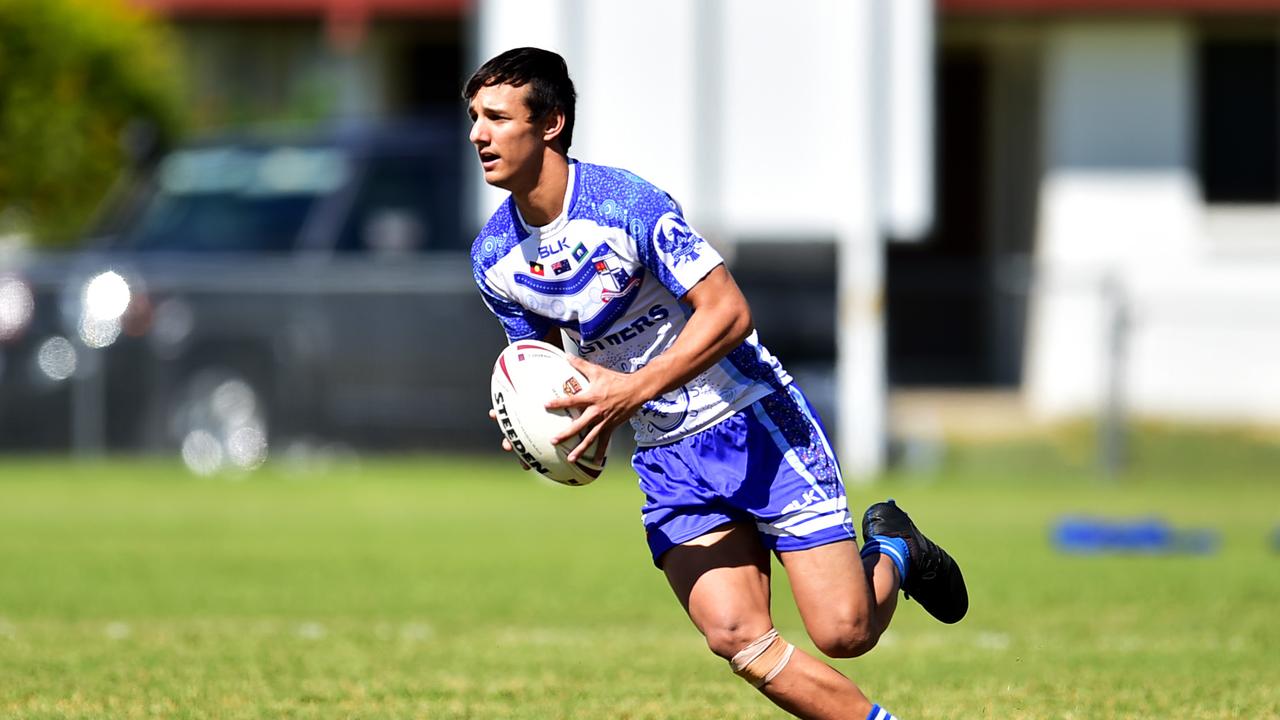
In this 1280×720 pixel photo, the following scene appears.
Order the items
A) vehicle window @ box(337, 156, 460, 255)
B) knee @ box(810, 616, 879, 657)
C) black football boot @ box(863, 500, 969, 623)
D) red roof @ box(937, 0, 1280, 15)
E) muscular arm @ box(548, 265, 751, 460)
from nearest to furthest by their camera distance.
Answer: muscular arm @ box(548, 265, 751, 460) → knee @ box(810, 616, 879, 657) → black football boot @ box(863, 500, 969, 623) → vehicle window @ box(337, 156, 460, 255) → red roof @ box(937, 0, 1280, 15)

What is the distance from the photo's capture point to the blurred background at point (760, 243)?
17.9 metres

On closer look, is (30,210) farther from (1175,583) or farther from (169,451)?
(1175,583)

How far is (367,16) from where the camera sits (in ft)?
77.6

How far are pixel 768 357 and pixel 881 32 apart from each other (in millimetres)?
12127

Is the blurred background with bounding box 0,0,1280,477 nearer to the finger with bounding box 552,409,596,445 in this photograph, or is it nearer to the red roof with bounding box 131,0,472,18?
the red roof with bounding box 131,0,472,18

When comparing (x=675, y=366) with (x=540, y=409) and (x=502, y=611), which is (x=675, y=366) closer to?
(x=540, y=409)

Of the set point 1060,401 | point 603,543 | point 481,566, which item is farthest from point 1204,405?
point 481,566

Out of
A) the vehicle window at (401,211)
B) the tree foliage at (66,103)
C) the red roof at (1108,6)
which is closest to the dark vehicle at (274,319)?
the vehicle window at (401,211)

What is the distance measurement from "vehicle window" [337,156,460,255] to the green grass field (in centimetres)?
245

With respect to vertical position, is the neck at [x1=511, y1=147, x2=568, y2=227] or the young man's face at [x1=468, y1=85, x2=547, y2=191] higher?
the young man's face at [x1=468, y1=85, x2=547, y2=191]

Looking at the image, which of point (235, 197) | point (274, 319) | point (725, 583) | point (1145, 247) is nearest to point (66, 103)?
point (235, 197)

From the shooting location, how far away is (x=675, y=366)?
5.54 metres

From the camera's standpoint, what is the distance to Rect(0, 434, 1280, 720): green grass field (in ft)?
23.1

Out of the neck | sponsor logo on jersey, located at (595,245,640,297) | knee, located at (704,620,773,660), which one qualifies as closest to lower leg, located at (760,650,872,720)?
knee, located at (704,620,773,660)
